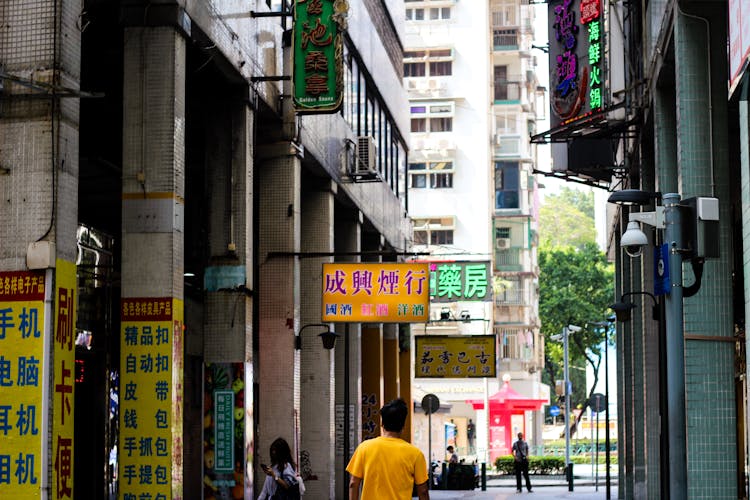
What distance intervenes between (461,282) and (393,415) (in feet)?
99.9

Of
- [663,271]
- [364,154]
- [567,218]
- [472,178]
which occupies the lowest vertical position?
[663,271]

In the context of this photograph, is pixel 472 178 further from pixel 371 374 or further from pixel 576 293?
pixel 371 374

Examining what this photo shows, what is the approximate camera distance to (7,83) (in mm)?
13656

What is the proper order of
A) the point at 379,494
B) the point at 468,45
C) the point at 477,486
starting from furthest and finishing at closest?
1. the point at 468,45
2. the point at 477,486
3. the point at 379,494

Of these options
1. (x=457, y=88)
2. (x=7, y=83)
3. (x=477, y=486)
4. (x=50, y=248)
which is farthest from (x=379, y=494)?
(x=457, y=88)

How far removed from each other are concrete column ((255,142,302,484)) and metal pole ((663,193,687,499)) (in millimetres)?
12154

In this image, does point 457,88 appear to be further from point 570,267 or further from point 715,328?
point 715,328

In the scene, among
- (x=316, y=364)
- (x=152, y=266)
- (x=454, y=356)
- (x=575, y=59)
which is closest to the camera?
(x=152, y=266)

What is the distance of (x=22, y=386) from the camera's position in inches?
518

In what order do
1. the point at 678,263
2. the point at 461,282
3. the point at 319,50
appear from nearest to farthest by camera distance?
1. the point at 678,263
2. the point at 319,50
3. the point at 461,282

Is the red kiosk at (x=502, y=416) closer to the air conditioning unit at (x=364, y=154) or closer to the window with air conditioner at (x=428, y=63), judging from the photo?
the window with air conditioner at (x=428, y=63)

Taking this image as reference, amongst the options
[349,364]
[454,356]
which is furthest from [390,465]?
[454,356]

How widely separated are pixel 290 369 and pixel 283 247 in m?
2.22

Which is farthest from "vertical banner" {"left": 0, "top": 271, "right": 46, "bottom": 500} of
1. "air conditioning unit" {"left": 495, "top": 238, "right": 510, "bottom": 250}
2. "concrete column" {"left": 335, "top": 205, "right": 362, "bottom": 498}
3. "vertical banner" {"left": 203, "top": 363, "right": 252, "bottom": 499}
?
"air conditioning unit" {"left": 495, "top": 238, "right": 510, "bottom": 250}
